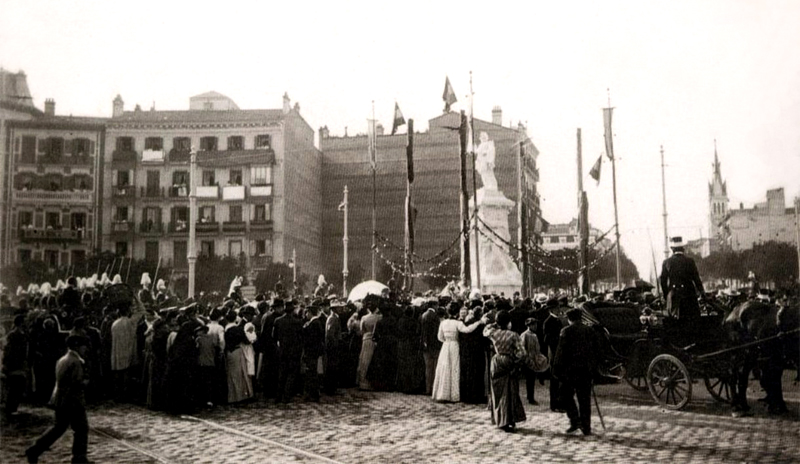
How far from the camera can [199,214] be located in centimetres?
5878

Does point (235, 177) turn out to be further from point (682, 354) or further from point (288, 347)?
point (682, 354)

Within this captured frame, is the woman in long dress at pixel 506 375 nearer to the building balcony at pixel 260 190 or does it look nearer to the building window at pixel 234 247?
the building balcony at pixel 260 190

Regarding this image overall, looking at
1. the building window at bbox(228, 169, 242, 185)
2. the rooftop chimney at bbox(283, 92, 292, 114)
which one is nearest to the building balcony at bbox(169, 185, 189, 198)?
the building window at bbox(228, 169, 242, 185)

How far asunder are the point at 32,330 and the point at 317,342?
208 inches

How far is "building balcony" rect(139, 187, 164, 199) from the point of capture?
54822 millimetres

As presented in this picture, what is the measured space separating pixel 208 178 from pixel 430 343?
48.1 metres

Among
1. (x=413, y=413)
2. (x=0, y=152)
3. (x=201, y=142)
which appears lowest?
(x=413, y=413)

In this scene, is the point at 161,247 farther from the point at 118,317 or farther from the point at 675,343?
the point at 675,343

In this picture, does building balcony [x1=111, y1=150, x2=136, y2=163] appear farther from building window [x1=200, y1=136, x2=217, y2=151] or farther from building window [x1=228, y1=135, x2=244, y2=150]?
building window [x1=228, y1=135, x2=244, y2=150]

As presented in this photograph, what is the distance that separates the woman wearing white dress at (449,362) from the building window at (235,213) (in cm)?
4817

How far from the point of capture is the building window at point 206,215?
193 feet

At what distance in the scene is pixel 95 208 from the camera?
51.5 m

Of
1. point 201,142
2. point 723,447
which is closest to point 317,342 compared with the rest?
point 723,447

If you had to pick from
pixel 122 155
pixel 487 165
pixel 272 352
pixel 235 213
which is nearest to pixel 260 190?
pixel 235 213
